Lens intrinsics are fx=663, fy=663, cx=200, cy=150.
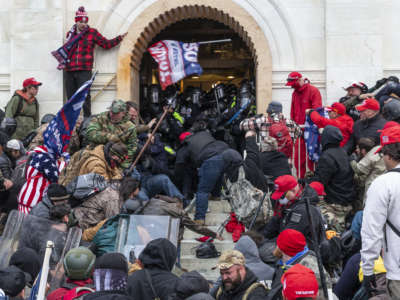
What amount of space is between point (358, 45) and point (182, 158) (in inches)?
191

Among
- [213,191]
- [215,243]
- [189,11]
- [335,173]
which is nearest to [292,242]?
[335,173]

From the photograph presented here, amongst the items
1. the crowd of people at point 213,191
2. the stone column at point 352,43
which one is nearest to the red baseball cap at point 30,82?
the crowd of people at point 213,191

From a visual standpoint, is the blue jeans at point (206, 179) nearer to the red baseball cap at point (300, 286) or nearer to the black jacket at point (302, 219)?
the black jacket at point (302, 219)

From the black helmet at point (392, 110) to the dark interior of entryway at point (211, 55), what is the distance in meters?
8.64

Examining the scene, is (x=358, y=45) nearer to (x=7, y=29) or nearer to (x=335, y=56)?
(x=335, y=56)

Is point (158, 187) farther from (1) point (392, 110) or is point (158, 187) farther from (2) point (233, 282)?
(2) point (233, 282)

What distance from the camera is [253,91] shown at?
1470cm

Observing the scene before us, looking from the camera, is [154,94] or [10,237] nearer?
[10,237]

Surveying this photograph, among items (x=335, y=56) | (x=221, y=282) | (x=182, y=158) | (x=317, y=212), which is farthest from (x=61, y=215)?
(x=335, y=56)

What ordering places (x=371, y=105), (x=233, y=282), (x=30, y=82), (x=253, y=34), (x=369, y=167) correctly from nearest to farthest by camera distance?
(x=233, y=282), (x=369, y=167), (x=371, y=105), (x=30, y=82), (x=253, y=34)

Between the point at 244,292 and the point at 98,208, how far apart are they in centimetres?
308

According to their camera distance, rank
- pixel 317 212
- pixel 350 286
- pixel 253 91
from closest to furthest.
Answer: pixel 350 286 < pixel 317 212 < pixel 253 91

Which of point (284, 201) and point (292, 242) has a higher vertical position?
point (284, 201)

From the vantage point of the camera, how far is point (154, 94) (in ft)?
49.1
